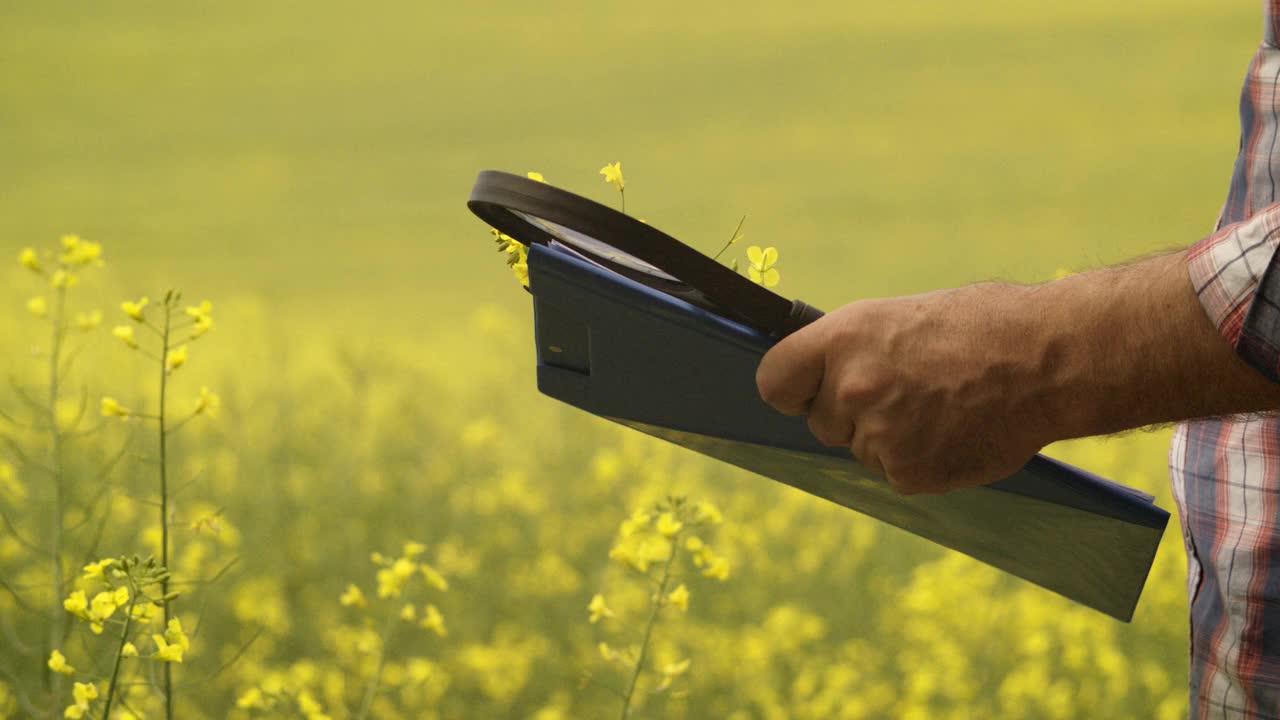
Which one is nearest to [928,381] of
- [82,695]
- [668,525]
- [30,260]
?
[668,525]

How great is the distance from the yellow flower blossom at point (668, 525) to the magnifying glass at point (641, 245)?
0.52 m

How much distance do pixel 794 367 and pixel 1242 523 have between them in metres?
0.37

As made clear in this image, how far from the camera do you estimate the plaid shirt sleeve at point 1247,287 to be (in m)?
0.58

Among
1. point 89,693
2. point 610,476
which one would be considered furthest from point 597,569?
point 89,693

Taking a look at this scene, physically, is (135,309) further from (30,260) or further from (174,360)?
(30,260)

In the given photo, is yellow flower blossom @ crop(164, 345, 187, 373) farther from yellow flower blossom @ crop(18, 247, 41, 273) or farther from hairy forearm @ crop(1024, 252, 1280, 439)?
hairy forearm @ crop(1024, 252, 1280, 439)

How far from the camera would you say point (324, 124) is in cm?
268

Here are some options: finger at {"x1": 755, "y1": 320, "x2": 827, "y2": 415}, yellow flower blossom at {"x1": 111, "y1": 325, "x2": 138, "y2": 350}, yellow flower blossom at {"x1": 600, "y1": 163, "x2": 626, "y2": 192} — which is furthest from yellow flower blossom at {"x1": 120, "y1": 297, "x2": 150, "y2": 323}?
finger at {"x1": 755, "y1": 320, "x2": 827, "y2": 415}

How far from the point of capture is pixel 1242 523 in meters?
0.78

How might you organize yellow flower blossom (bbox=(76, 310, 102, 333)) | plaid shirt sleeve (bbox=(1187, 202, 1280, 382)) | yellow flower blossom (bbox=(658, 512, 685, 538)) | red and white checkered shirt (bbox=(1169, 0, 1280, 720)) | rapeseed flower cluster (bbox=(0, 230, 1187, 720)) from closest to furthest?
plaid shirt sleeve (bbox=(1187, 202, 1280, 382))
red and white checkered shirt (bbox=(1169, 0, 1280, 720))
yellow flower blossom (bbox=(658, 512, 685, 538))
yellow flower blossom (bbox=(76, 310, 102, 333))
rapeseed flower cluster (bbox=(0, 230, 1187, 720))

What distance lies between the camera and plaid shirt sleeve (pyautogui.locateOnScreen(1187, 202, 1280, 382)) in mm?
584

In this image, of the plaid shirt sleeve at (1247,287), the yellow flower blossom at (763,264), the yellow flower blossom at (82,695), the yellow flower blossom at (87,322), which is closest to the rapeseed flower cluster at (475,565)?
the yellow flower blossom at (87,322)

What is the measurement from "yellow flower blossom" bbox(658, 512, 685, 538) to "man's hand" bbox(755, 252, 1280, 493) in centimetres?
50

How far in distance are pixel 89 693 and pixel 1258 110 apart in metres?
0.94
